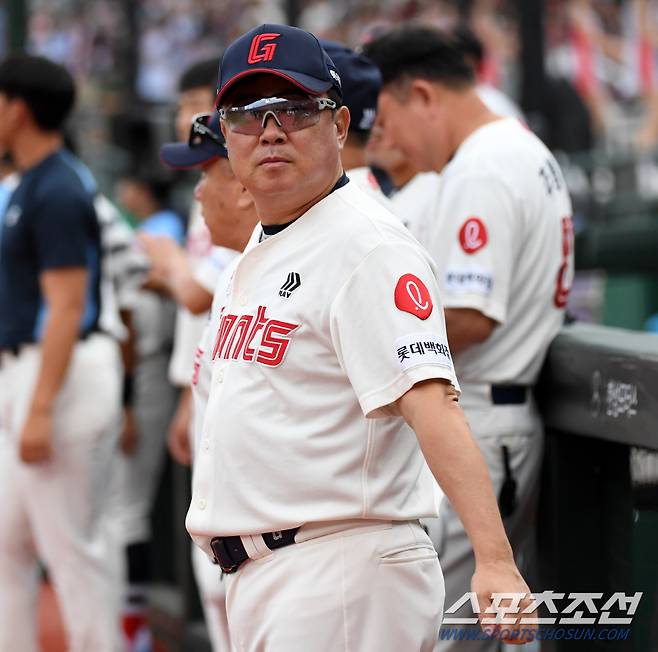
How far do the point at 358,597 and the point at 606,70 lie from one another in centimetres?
1158

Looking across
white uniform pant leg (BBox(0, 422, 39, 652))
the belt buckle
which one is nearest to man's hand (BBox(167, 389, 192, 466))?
white uniform pant leg (BBox(0, 422, 39, 652))

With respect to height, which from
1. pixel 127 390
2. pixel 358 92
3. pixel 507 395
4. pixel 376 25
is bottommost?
pixel 127 390

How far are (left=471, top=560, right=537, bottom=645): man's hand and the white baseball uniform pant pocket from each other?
316cm

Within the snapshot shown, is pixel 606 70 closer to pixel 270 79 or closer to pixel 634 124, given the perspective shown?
pixel 634 124

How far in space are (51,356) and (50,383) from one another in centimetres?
10

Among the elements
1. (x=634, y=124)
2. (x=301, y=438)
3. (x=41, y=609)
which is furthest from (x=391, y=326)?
(x=634, y=124)

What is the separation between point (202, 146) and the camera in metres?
3.63

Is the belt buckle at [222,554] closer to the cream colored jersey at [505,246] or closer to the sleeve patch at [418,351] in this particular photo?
the sleeve patch at [418,351]

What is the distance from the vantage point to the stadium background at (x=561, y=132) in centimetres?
371

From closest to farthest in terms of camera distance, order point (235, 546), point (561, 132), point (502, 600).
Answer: point (502, 600), point (235, 546), point (561, 132)

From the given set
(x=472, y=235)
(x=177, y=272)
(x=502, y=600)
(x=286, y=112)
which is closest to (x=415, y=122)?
(x=472, y=235)

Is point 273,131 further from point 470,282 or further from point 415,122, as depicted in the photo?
point 415,122

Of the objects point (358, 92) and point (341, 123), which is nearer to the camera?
point (341, 123)

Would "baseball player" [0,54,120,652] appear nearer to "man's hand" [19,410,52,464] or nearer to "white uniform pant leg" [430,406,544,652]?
"man's hand" [19,410,52,464]
